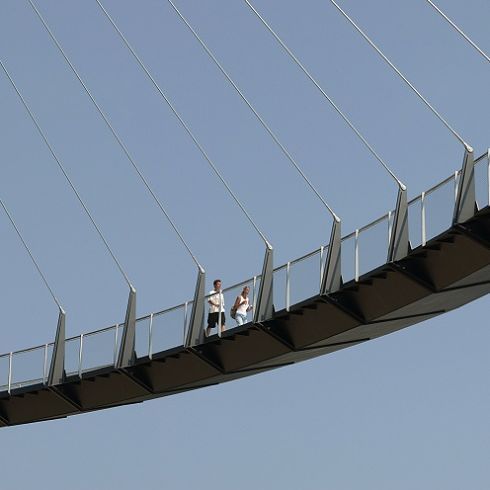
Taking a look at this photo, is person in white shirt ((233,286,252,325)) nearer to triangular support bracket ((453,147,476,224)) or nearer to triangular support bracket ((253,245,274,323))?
triangular support bracket ((253,245,274,323))

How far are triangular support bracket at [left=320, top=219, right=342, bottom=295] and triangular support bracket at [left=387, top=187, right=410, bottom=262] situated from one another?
5.88ft

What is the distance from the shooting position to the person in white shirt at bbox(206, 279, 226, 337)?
31478 millimetres

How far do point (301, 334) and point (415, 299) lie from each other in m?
3.80

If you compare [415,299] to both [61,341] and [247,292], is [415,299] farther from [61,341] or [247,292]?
[61,341]

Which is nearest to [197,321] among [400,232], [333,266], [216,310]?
[216,310]

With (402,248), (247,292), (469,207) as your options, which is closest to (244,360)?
(247,292)

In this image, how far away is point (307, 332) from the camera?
99.2 feet

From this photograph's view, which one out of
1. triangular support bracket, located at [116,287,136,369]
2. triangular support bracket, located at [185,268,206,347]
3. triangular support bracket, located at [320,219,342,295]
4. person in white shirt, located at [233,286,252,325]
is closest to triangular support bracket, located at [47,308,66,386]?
triangular support bracket, located at [116,287,136,369]

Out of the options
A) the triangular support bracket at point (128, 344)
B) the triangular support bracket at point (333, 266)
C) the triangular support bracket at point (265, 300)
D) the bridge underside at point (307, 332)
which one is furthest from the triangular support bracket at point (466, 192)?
the triangular support bracket at point (128, 344)

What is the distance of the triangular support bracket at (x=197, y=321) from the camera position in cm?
3194

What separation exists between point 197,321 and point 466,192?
9.16 meters

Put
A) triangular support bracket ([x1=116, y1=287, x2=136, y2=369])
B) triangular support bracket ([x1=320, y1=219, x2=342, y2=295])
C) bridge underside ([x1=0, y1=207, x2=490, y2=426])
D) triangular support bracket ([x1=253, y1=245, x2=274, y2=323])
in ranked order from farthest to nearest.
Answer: triangular support bracket ([x1=116, y1=287, x2=136, y2=369]) < triangular support bracket ([x1=253, y1=245, x2=274, y2=323]) < triangular support bracket ([x1=320, y1=219, x2=342, y2=295]) < bridge underside ([x1=0, y1=207, x2=490, y2=426])

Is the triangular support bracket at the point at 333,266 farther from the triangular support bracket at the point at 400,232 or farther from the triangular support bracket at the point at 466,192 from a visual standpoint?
the triangular support bracket at the point at 466,192

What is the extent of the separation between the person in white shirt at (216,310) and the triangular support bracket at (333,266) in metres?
3.46
